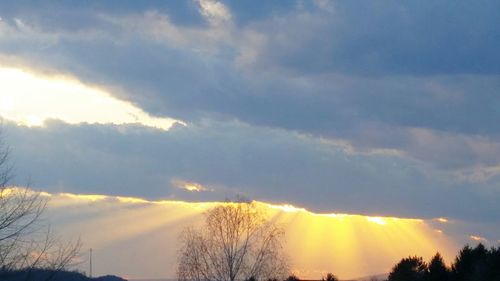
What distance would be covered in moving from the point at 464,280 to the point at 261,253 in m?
39.6

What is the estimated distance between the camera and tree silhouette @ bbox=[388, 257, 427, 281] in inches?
1871

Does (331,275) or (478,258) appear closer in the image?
(478,258)

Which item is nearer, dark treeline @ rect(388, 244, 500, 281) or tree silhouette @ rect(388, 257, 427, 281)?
dark treeline @ rect(388, 244, 500, 281)

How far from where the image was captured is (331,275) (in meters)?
56.5

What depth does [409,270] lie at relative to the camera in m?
48.4

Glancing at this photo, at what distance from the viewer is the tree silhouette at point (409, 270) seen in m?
47.5

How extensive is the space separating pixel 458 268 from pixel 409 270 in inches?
149

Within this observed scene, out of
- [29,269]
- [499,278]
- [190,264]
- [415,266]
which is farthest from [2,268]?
[190,264]

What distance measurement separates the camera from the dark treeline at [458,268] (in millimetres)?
41375

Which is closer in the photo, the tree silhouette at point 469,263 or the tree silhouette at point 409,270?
the tree silhouette at point 469,263

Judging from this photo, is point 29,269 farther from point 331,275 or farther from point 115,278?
point 115,278

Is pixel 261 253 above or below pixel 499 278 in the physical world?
above

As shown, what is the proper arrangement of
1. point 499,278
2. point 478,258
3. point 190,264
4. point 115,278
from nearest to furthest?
point 499,278, point 478,258, point 190,264, point 115,278

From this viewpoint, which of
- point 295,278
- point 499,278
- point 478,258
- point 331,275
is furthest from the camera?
point 295,278
